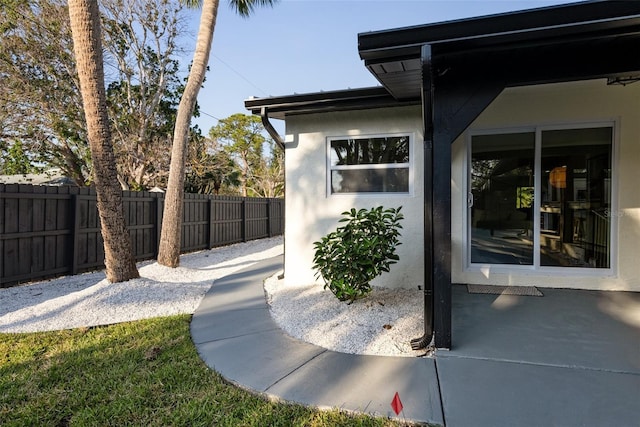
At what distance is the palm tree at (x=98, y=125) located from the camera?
5320 millimetres

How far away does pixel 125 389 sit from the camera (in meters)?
2.64

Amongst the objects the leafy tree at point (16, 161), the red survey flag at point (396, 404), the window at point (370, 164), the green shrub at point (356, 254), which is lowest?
the red survey flag at point (396, 404)

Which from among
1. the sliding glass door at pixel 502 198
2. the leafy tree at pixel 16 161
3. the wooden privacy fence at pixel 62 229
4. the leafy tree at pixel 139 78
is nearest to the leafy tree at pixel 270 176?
the leafy tree at pixel 139 78

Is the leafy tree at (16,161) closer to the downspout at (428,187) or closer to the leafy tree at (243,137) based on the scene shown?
the leafy tree at (243,137)

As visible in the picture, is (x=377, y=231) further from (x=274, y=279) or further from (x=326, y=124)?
(x=274, y=279)

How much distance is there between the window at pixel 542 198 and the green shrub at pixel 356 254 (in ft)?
5.65

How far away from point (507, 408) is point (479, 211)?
3.49 m

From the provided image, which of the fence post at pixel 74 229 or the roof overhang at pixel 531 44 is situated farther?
the fence post at pixel 74 229

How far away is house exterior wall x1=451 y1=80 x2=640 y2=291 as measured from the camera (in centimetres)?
467

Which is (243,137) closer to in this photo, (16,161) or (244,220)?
(16,161)

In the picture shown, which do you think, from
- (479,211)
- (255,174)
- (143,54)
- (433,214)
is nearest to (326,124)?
(479,211)

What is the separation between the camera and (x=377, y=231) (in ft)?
14.2

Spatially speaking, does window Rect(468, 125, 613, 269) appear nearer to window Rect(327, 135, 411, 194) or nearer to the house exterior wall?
the house exterior wall

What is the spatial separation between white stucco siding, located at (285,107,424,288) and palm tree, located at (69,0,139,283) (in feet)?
8.88
